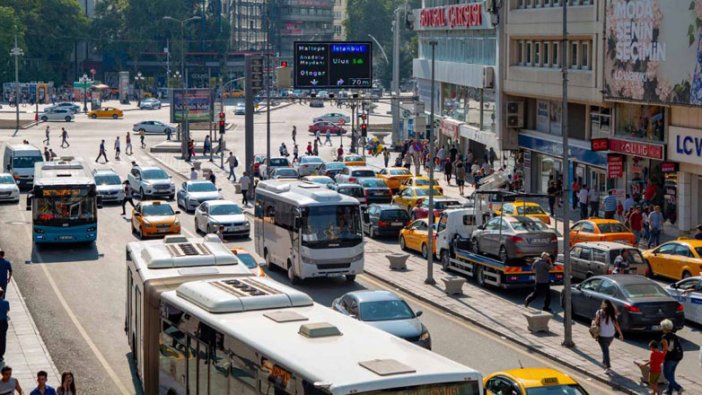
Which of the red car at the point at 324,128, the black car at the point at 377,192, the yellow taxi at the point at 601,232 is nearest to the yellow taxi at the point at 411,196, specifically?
the black car at the point at 377,192

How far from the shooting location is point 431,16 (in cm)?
7544

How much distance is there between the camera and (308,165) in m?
69.0

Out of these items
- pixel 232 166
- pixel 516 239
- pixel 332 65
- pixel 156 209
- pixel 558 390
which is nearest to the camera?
pixel 558 390

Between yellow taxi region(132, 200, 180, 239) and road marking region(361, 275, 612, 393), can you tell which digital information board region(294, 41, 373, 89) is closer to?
yellow taxi region(132, 200, 180, 239)

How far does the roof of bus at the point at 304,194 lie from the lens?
34.7 m

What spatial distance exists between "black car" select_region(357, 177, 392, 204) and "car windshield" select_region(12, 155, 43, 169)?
704 inches

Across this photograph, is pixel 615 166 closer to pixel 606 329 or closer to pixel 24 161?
pixel 606 329

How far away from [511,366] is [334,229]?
10498 mm

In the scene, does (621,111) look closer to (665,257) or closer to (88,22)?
(665,257)

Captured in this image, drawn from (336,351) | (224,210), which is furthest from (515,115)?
(336,351)

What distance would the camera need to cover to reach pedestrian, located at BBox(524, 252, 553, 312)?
102 feet

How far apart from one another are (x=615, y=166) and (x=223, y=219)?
15.4 meters

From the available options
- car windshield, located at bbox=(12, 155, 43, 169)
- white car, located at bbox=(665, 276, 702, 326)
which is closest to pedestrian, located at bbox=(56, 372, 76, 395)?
white car, located at bbox=(665, 276, 702, 326)

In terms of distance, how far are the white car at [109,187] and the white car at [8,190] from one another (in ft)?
12.2
